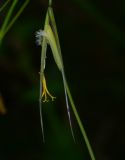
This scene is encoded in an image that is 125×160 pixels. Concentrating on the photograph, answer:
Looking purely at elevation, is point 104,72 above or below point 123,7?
below

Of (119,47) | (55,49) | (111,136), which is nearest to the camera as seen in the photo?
(55,49)

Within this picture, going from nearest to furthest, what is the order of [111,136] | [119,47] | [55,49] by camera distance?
1. [55,49]
2. [119,47]
3. [111,136]

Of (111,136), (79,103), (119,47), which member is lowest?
(111,136)

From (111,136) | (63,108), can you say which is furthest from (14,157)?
(111,136)

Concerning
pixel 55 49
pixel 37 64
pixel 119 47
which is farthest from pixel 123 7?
pixel 55 49

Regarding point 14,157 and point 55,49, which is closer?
point 55,49

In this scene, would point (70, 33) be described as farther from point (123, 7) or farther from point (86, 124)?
point (86, 124)

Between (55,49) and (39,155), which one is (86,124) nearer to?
(39,155)
